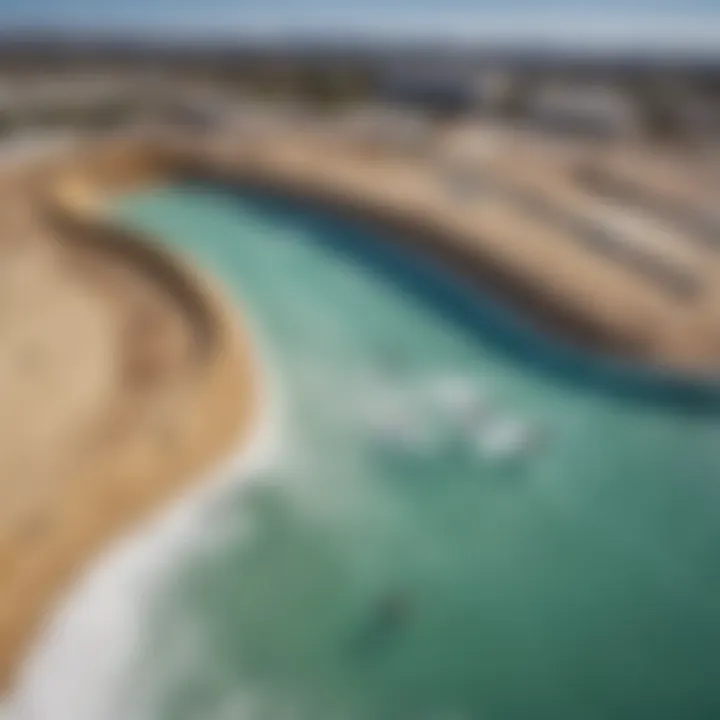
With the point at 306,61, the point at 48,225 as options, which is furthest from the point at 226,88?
the point at 48,225

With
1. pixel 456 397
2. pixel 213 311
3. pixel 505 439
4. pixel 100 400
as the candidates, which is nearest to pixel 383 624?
pixel 505 439

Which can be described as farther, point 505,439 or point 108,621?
point 505,439

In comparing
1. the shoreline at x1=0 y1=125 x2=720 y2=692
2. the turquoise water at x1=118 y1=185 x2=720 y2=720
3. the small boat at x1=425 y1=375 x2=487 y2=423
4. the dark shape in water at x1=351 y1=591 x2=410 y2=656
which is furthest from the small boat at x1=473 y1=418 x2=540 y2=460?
the dark shape in water at x1=351 y1=591 x2=410 y2=656

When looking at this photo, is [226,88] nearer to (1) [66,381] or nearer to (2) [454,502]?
(1) [66,381]

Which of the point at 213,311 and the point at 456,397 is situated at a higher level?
the point at 213,311

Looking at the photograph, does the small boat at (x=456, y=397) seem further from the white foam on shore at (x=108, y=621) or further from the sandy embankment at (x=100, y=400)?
the white foam on shore at (x=108, y=621)

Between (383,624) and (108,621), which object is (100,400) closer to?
(108,621)
